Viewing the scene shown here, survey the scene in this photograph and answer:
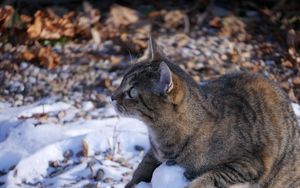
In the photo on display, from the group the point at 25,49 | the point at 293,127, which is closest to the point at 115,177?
the point at 293,127

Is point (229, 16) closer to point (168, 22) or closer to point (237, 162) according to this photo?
point (168, 22)

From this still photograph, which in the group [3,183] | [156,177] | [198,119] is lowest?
[3,183]

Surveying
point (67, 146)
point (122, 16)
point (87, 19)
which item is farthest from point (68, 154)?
point (122, 16)

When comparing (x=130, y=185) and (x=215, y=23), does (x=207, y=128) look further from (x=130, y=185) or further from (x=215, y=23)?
(x=215, y=23)

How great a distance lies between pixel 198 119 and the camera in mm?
4195

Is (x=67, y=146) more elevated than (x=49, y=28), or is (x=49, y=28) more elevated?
(x=49, y=28)

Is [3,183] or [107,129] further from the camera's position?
[107,129]

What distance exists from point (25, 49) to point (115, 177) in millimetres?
1952

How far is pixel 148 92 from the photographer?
4.10 meters

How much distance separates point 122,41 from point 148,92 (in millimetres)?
2230

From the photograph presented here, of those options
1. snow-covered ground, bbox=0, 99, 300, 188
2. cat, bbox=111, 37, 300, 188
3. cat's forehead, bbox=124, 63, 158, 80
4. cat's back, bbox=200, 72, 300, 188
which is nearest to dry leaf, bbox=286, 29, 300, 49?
snow-covered ground, bbox=0, 99, 300, 188

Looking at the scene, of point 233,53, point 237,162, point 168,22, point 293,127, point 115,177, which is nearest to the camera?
point 237,162

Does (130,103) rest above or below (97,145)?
above

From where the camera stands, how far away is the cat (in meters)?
4.10
